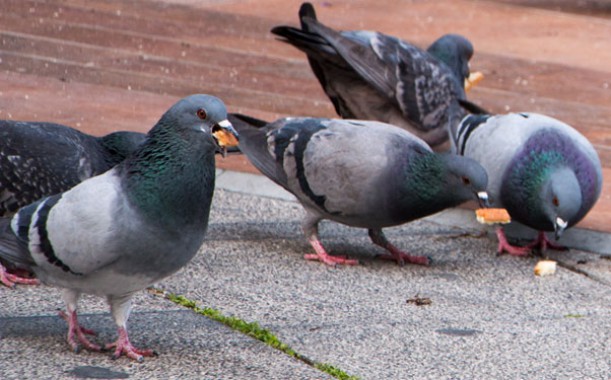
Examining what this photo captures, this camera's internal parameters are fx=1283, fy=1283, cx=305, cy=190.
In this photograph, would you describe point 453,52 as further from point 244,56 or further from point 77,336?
point 77,336

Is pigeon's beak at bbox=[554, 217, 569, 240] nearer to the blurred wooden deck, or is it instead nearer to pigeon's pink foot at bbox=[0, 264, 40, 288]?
the blurred wooden deck

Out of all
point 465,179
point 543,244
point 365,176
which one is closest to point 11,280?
point 365,176

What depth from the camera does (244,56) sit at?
9766 millimetres

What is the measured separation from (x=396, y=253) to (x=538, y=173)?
77 cm

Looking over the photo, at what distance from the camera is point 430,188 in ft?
18.6

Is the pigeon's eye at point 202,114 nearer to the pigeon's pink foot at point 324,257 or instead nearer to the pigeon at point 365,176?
the pigeon at point 365,176

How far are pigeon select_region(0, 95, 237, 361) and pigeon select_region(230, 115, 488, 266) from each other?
1.57 meters

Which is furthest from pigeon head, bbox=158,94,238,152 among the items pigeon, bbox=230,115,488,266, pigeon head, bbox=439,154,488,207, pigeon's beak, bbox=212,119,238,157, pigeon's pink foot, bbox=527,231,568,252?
pigeon's pink foot, bbox=527,231,568,252

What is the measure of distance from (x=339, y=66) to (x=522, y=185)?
173 centimetres

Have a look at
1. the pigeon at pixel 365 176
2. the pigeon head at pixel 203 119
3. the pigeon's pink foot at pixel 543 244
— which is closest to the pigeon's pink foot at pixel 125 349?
the pigeon head at pixel 203 119

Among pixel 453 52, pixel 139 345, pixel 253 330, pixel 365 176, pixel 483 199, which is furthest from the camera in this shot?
pixel 453 52

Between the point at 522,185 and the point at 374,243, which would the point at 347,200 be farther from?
the point at 522,185

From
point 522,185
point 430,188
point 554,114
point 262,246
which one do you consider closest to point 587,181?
point 522,185

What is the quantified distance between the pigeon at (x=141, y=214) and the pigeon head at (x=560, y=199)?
7.36 feet
